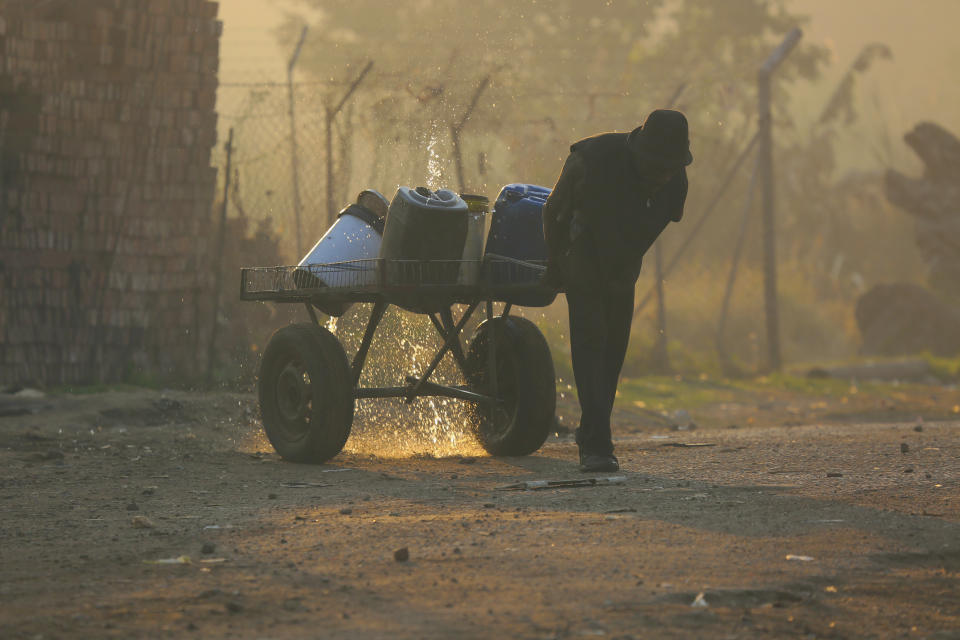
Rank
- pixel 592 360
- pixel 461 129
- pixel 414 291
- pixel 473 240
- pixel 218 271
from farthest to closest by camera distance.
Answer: pixel 218 271 → pixel 461 129 → pixel 473 240 → pixel 414 291 → pixel 592 360

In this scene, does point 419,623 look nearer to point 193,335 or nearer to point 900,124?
point 193,335

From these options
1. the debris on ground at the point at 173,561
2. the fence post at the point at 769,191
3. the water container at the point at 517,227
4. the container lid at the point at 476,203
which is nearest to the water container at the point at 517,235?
the water container at the point at 517,227

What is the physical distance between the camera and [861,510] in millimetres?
4906

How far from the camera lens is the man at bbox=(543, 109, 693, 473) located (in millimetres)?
5855

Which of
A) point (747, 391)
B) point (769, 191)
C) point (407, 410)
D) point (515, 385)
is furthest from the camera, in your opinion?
point (769, 191)

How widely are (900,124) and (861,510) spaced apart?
161ft

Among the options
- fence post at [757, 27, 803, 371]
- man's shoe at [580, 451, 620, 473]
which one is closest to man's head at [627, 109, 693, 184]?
man's shoe at [580, 451, 620, 473]

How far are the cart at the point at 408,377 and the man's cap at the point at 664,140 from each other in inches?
34.9

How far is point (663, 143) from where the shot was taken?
577cm

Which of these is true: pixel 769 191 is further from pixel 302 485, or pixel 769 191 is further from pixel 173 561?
pixel 173 561

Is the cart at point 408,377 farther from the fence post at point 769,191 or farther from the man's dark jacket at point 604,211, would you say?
the fence post at point 769,191

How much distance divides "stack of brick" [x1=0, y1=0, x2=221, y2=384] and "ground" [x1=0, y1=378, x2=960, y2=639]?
3056 mm

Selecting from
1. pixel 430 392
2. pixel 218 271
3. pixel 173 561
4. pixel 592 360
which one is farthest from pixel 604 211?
pixel 218 271

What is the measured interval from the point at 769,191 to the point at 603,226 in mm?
10274
